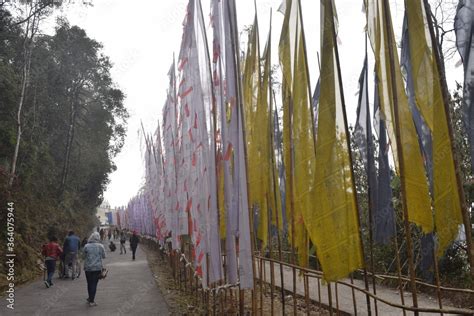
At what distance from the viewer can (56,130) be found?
27422 millimetres

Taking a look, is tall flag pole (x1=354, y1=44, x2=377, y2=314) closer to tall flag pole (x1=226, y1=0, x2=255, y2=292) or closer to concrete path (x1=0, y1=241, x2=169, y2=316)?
tall flag pole (x1=226, y1=0, x2=255, y2=292)

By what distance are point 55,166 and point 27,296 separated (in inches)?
699

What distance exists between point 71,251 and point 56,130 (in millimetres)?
14969

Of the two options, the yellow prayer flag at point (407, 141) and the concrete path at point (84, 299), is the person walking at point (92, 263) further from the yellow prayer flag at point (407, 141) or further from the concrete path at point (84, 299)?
the yellow prayer flag at point (407, 141)

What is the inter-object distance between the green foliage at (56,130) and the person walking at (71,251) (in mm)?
1298

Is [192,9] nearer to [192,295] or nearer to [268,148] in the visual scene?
[268,148]

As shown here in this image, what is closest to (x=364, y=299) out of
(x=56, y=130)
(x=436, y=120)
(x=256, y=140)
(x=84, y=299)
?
(x=256, y=140)

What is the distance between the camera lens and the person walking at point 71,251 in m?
14.1

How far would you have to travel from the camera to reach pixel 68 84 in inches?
1051

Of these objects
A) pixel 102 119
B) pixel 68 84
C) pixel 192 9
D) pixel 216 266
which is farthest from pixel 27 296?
pixel 102 119

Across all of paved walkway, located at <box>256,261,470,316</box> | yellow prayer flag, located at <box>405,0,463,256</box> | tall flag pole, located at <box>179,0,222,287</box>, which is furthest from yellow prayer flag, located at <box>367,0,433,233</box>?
paved walkway, located at <box>256,261,470,316</box>

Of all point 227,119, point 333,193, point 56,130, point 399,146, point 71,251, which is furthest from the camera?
point 56,130

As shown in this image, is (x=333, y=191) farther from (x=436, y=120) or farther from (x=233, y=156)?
(x=233, y=156)

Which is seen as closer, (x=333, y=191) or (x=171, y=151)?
(x=333, y=191)
